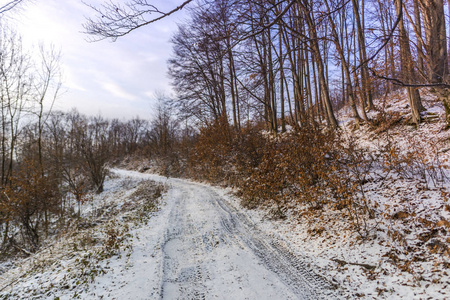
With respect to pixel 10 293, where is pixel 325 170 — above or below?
above

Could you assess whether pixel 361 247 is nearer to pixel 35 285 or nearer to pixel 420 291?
pixel 420 291

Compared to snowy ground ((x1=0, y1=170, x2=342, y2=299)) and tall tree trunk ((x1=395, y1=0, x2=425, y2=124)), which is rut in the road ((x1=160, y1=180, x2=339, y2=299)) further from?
tall tree trunk ((x1=395, y1=0, x2=425, y2=124))

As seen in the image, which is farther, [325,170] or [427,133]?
[427,133]

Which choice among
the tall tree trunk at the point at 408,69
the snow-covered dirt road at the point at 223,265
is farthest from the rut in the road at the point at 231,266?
the tall tree trunk at the point at 408,69

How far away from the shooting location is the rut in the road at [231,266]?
3.36 m

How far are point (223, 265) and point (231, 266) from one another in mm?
159

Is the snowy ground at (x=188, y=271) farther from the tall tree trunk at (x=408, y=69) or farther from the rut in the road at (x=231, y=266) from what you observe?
the tall tree trunk at (x=408, y=69)

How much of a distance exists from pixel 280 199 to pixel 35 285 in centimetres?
620

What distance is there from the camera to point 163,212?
28.0 ft

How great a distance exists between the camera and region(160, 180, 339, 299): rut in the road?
3361mm

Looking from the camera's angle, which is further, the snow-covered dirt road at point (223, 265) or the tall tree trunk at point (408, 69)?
the tall tree trunk at point (408, 69)

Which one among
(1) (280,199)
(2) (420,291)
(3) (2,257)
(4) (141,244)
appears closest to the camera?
(2) (420,291)

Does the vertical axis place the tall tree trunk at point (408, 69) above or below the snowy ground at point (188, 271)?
above

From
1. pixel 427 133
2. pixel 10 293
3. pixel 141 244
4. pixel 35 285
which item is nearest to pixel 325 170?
pixel 427 133
